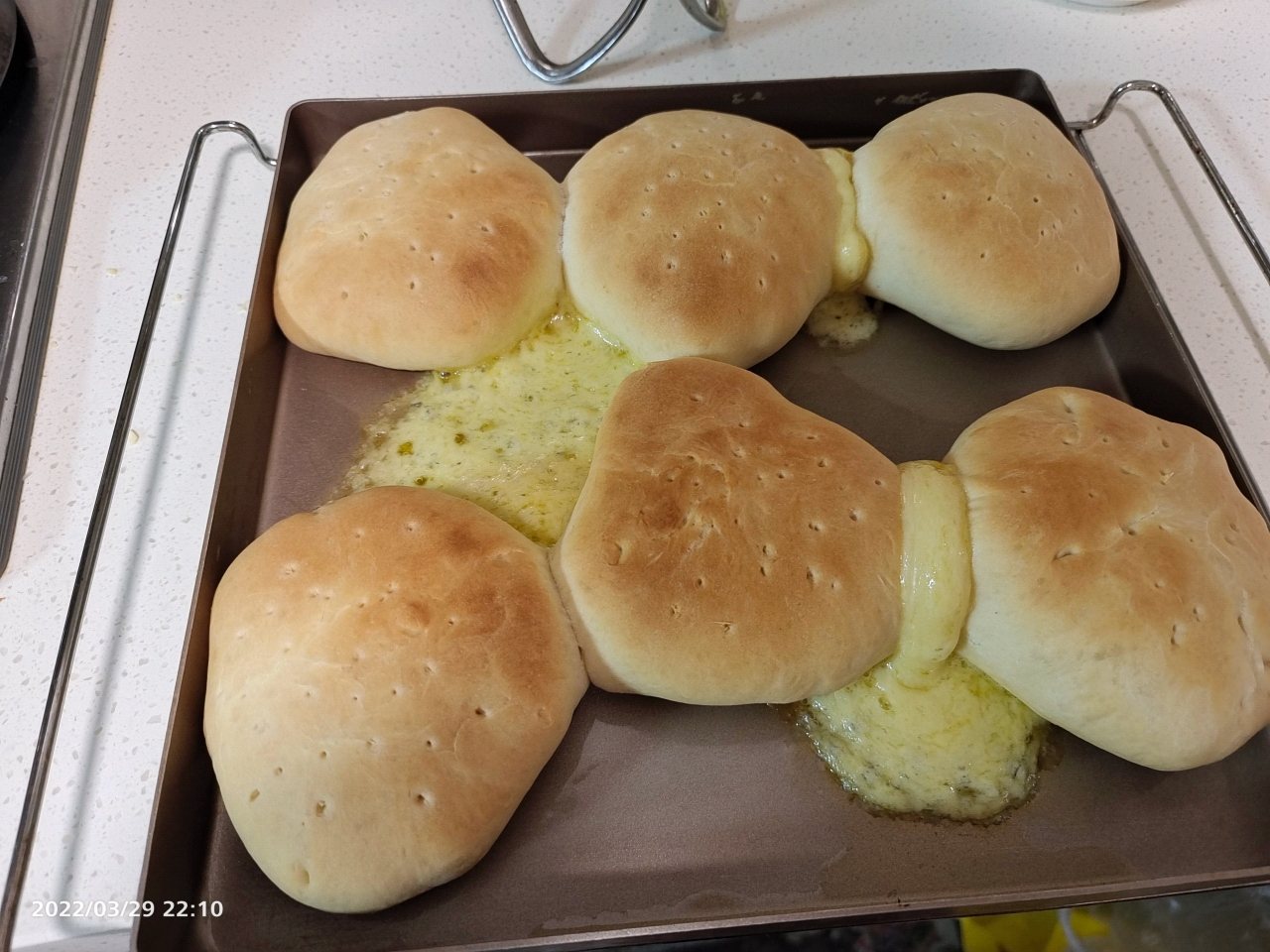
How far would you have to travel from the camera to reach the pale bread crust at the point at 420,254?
101cm

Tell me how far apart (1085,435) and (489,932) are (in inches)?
34.8

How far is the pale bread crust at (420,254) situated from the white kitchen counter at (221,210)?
210mm

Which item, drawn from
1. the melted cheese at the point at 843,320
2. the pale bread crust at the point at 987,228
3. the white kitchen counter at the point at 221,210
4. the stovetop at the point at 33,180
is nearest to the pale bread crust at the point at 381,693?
the white kitchen counter at the point at 221,210

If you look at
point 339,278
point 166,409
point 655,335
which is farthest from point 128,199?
point 655,335

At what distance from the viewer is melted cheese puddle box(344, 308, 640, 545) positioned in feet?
3.27

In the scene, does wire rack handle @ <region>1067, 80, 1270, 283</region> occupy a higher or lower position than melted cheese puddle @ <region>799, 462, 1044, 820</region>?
higher

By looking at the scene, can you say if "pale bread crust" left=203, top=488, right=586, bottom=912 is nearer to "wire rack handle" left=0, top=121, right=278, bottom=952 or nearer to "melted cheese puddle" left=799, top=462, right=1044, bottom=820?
"wire rack handle" left=0, top=121, right=278, bottom=952

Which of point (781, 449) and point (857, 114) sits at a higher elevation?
point (857, 114)

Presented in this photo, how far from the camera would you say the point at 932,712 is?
2.93 ft

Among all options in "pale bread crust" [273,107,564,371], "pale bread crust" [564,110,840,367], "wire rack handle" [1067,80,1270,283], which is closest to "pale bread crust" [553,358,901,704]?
"pale bread crust" [564,110,840,367]

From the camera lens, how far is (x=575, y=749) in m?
0.89

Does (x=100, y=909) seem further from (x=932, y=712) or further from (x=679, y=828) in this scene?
(x=932, y=712)

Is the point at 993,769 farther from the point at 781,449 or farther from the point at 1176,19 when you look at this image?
the point at 1176,19

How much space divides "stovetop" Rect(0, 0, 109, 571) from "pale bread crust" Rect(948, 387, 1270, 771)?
1.25 meters
